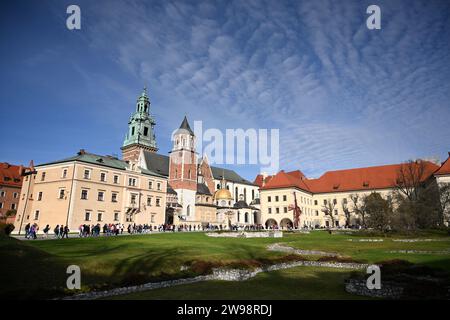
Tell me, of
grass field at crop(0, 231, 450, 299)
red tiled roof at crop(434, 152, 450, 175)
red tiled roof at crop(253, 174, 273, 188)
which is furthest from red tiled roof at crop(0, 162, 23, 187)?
red tiled roof at crop(434, 152, 450, 175)

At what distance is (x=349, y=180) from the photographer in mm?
84500

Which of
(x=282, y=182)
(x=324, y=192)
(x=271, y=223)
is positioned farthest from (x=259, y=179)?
(x=271, y=223)

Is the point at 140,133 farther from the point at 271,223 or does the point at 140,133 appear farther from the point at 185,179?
the point at 271,223

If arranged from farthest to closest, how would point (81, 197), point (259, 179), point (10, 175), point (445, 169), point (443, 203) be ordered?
point (259, 179) → point (10, 175) → point (445, 169) → point (443, 203) → point (81, 197)

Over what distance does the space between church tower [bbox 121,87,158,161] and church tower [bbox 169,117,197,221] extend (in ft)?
54.2

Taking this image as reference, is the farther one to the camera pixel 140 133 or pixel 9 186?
pixel 140 133

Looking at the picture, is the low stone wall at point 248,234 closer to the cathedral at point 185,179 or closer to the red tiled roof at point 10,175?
the cathedral at point 185,179

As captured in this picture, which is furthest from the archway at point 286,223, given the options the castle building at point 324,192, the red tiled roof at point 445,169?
the red tiled roof at point 445,169

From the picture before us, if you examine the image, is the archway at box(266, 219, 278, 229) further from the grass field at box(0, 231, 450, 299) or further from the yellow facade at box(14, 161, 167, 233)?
the grass field at box(0, 231, 450, 299)

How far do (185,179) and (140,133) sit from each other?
26923mm

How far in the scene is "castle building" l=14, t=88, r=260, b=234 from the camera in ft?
159

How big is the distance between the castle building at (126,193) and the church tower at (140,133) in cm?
96
